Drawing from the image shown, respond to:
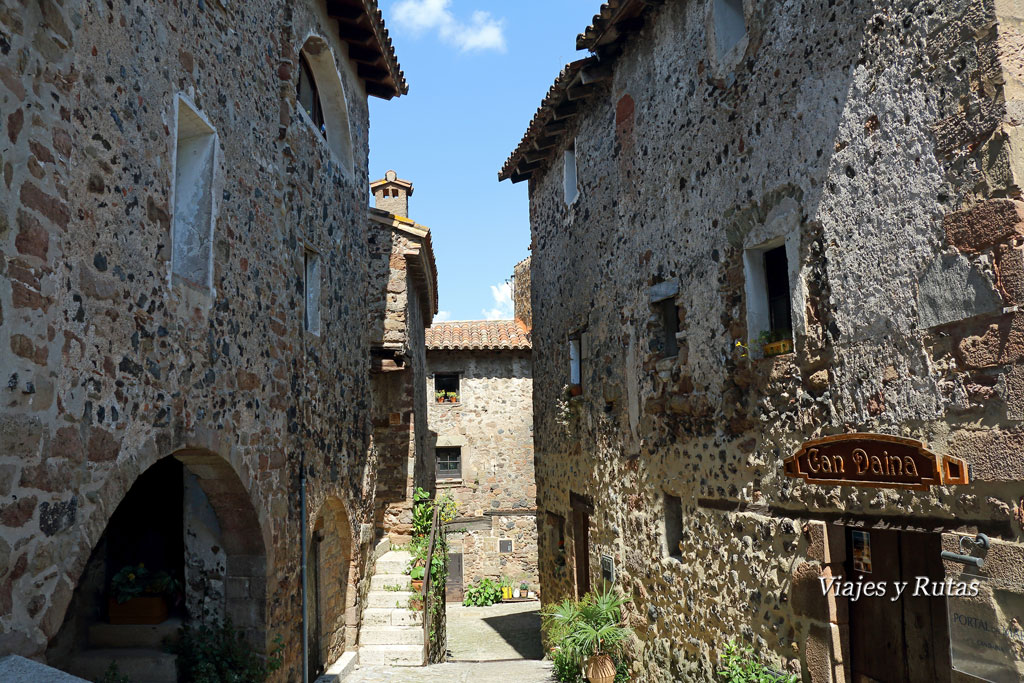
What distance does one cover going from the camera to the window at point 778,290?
6051 millimetres

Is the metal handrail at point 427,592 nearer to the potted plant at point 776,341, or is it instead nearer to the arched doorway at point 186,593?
the arched doorway at point 186,593

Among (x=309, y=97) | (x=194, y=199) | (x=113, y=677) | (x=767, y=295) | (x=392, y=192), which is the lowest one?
(x=113, y=677)

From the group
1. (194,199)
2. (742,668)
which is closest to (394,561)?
(742,668)

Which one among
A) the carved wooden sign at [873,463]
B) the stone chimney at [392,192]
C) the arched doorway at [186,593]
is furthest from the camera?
the stone chimney at [392,192]

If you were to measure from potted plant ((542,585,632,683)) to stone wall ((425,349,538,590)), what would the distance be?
1211 cm

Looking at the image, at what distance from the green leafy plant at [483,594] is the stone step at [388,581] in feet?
31.6

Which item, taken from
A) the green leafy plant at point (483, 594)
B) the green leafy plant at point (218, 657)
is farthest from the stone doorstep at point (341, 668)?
the green leafy plant at point (483, 594)

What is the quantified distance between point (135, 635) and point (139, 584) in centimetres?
43

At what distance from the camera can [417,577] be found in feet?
36.2

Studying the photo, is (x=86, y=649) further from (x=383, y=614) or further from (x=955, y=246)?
(x=955, y=246)

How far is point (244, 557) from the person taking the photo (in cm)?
680

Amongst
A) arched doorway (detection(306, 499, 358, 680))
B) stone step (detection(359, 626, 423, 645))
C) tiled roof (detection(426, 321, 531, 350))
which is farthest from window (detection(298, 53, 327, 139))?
tiled roof (detection(426, 321, 531, 350))

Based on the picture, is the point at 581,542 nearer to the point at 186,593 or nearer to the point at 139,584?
the point at 186,593

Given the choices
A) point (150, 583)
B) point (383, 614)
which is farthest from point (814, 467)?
point (383, 614)
